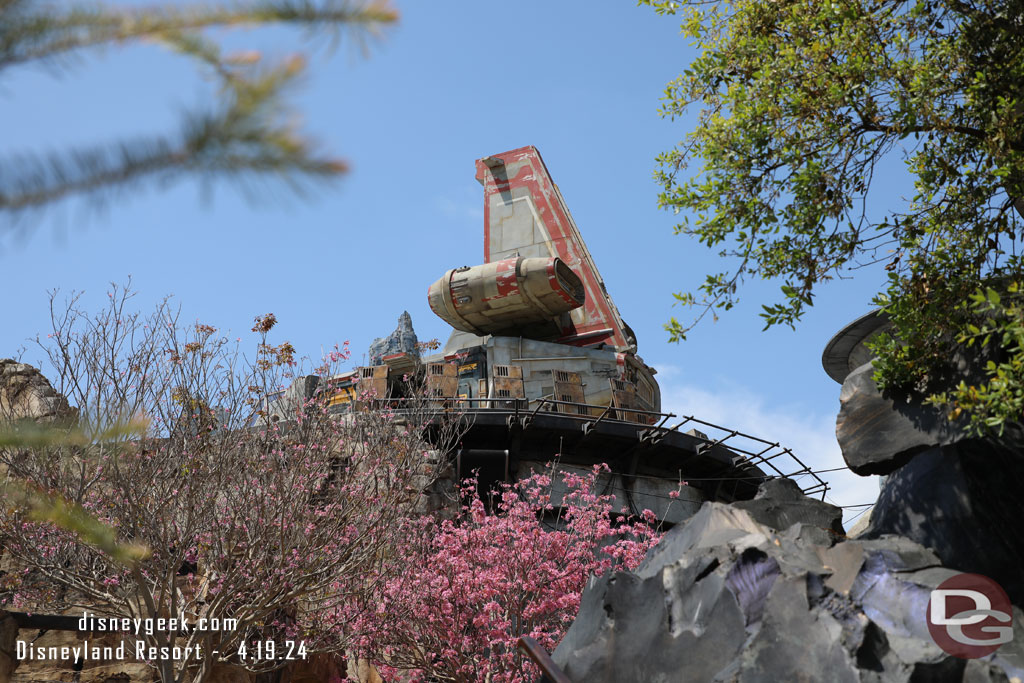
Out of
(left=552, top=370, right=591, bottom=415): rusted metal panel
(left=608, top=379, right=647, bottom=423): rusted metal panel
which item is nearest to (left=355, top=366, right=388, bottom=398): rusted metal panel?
(left=552, top=370, right=591, bottom=415): rusted metal panel

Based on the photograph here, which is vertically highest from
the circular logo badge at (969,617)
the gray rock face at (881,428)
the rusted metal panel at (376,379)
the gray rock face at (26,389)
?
the rusted metal panel at (376,379)

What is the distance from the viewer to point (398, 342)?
105ft

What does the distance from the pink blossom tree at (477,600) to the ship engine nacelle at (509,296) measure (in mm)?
13019

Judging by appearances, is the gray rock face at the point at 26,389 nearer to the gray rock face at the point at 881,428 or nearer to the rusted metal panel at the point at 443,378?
the rusted metal panel at the point at 443,378

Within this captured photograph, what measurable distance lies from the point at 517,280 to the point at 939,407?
22077 millimetres

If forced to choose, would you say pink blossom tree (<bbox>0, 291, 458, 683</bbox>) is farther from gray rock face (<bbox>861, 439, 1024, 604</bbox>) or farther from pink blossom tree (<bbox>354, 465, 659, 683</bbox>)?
gray rock face (<bbox>861, 439, 1024, 604</bbox>)

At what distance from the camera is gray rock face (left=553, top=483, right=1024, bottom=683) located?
5.95 m

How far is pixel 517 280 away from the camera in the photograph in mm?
30078

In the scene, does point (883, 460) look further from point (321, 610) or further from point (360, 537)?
Result: point (321, 610)

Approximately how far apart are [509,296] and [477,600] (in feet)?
50.5

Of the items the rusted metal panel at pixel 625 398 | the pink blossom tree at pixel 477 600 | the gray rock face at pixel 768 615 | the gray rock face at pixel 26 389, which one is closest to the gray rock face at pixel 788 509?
the gray rock face at pixel 768 615

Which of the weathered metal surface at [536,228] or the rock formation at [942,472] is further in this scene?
the weathered metal surface at [536,228]

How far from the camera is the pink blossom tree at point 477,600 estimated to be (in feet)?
50.7

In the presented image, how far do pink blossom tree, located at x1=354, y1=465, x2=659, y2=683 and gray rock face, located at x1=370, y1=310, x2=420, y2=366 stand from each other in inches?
549
